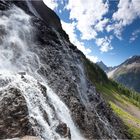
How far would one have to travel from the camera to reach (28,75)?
49125 mm

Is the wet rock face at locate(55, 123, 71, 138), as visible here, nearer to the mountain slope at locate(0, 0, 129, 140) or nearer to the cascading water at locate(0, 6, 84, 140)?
the mountain slope at locate(0, 0, 129, 140)

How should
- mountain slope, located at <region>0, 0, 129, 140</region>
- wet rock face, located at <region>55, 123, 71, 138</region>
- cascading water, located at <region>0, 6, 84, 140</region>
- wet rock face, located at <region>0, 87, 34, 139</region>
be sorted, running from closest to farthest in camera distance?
1. wet rock face, located at <region>0, 87, 34, 139</region>
2. mountain slope, located at <region>0, 0, 129, 140</region>
3. wet rock face, located at <region>55, 123, 71, 138</region>
4. cascading water, located at <region>0, 6, 84, 140</region>

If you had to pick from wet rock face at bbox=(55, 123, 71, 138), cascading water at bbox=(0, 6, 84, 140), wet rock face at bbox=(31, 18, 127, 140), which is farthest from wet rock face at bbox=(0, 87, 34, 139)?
wet rock face at bbox=(31, 18, 127, 140)

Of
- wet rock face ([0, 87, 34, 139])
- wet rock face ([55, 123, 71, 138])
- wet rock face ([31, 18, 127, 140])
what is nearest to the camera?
wet rock face ([0, 87, 34, 139])

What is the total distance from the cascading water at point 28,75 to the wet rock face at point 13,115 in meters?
1.31

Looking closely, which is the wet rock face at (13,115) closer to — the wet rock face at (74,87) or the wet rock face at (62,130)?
the wet rock face at (62,130)

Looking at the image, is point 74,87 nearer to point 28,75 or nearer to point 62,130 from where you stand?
point 28,75

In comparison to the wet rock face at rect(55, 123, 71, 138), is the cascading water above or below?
above

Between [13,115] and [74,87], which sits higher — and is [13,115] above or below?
below

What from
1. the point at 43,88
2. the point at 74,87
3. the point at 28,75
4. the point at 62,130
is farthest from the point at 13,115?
the point at 74,87

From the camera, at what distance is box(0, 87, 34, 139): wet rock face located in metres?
35.1

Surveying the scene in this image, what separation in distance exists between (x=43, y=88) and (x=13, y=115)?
37.2ft

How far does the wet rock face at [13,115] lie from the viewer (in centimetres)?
3514

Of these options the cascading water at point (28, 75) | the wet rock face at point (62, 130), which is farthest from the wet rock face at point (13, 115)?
the wet rock face at point (62, 130)
